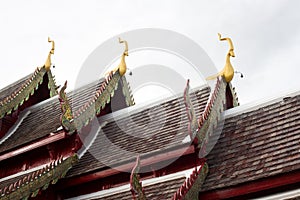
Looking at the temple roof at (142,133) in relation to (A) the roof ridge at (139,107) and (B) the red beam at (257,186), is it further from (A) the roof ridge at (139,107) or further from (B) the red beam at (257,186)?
(B) the red beam at (257,186)

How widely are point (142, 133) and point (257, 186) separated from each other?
3294 millimetres

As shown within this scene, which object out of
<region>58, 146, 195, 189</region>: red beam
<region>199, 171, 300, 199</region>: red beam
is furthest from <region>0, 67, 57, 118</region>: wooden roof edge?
<region>199, 171, 300, 199</region>: red beam

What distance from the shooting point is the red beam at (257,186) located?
6403mm

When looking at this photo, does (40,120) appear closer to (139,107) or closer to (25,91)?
(25,91)

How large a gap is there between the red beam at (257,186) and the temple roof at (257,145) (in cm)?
6

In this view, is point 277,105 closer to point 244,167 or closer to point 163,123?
point 244,167

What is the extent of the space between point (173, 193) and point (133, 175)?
0.91 m

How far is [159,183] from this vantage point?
7.78 meters

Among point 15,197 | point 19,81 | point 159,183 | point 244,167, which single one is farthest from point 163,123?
point 19,81

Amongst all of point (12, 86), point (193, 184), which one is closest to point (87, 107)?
point (193, 184)

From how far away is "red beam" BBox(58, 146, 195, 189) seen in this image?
771cm

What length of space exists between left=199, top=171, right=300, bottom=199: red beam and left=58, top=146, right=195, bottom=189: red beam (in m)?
0.93

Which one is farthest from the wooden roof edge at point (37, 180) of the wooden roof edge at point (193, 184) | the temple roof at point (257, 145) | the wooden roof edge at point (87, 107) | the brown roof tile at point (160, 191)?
the temple roof at point (257, 145)

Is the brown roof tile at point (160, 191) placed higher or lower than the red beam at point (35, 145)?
lower
